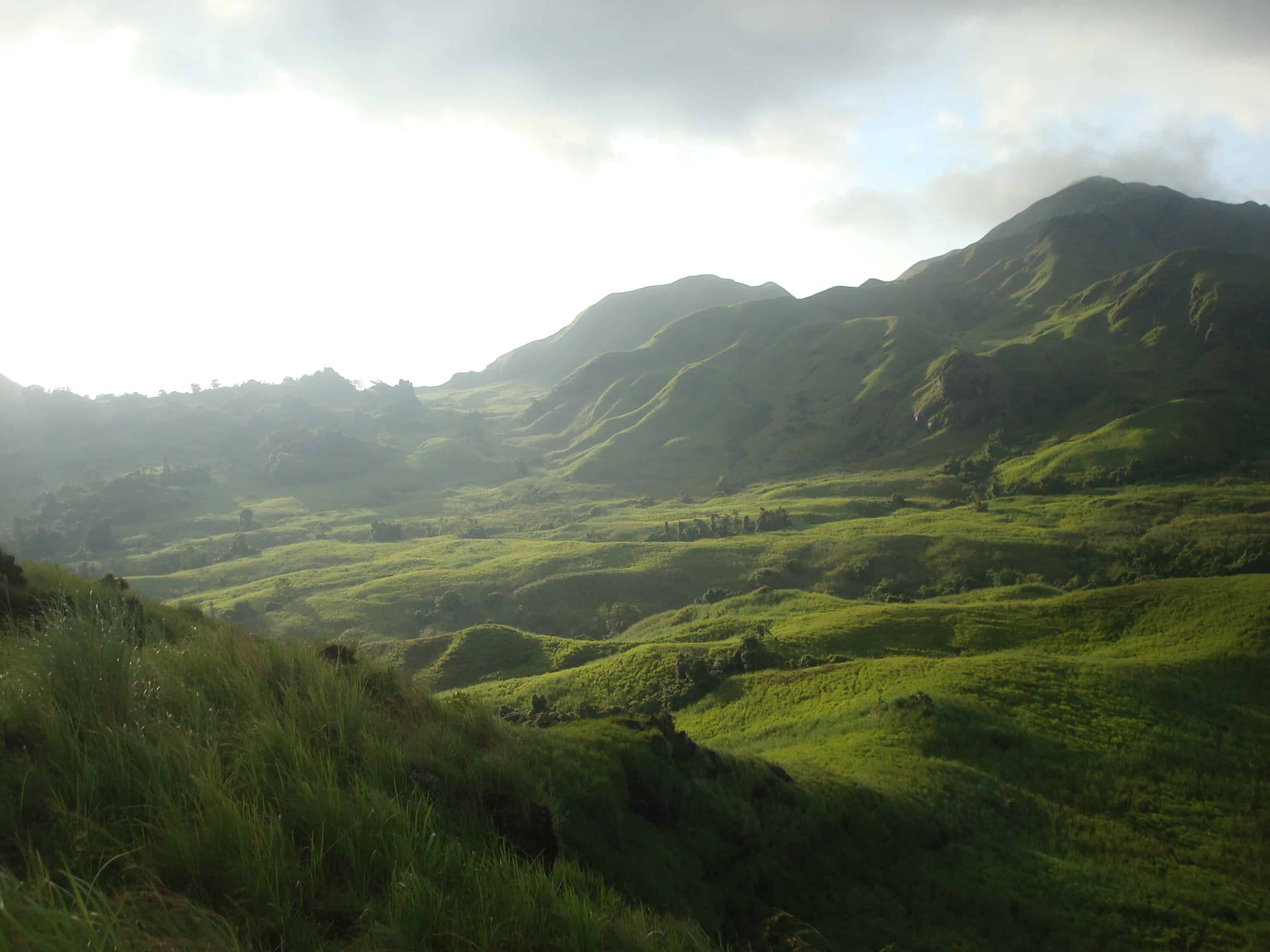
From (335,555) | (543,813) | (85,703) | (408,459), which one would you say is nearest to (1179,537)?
(543,813)

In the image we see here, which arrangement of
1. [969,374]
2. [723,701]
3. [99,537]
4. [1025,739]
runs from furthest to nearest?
1. [969,374]
2. [99,537]
3. [723,701]
4. [1025,739]

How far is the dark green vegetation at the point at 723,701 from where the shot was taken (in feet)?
15.9

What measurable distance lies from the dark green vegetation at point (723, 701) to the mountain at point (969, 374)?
1310 millimetres

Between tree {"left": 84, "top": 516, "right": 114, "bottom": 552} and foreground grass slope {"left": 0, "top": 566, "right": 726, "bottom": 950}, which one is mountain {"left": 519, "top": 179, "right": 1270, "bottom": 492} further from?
foreground grass slope {"left": 0, "top": 566, "right": 726, "bottom": 950}

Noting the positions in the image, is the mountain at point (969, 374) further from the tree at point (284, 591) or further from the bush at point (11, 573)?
the bush at point (11, 573)

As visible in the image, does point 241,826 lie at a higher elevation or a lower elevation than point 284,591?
higher

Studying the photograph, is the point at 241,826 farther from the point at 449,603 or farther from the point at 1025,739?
the point at 449,603

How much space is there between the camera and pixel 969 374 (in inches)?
4806

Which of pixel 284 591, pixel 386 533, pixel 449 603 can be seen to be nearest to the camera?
pixel 449 603

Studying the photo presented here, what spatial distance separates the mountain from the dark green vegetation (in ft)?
4.30

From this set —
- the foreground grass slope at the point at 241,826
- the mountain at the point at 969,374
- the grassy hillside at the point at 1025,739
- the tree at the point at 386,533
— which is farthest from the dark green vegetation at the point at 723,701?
the mountain at the point at 969,374

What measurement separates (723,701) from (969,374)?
107 metres

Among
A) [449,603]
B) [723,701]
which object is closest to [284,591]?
[449,603]

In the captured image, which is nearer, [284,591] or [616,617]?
[616,617]
